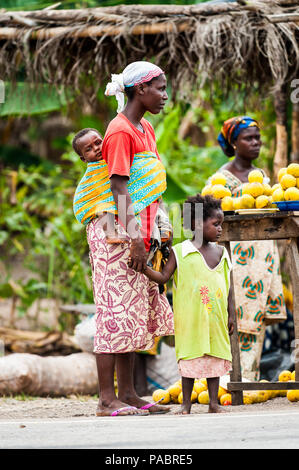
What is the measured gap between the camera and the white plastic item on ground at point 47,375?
6.33 metres

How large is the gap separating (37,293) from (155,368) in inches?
130

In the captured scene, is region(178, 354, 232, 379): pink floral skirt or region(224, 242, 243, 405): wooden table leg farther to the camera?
region(224, 242, 243, 405): wooden table leg

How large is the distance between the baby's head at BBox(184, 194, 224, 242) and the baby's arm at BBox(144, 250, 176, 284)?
21 cm

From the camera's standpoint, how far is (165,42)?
21.6 ft

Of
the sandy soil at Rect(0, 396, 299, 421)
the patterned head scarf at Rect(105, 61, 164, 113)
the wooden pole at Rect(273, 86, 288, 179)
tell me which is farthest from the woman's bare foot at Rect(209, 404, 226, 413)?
the wooden pole at Rect(273, 86, 288, 179)

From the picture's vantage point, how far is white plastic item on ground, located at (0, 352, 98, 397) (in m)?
6.33

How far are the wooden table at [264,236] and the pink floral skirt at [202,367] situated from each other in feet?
1.62

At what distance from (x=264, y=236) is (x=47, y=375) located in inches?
111

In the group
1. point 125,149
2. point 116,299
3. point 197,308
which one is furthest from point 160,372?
point 125,149

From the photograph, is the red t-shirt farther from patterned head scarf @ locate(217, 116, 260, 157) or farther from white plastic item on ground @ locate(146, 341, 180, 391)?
white plastic item on ground @ locate(146, 341, 180, 391)

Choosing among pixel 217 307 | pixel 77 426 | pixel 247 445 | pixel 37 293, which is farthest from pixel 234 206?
pixel 37 293

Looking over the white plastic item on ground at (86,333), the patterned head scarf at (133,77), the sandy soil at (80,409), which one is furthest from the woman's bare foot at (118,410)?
the white plastic item on ground at (86,333)

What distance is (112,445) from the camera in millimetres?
2754

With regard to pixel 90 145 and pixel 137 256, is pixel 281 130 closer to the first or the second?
pixel 90 145
